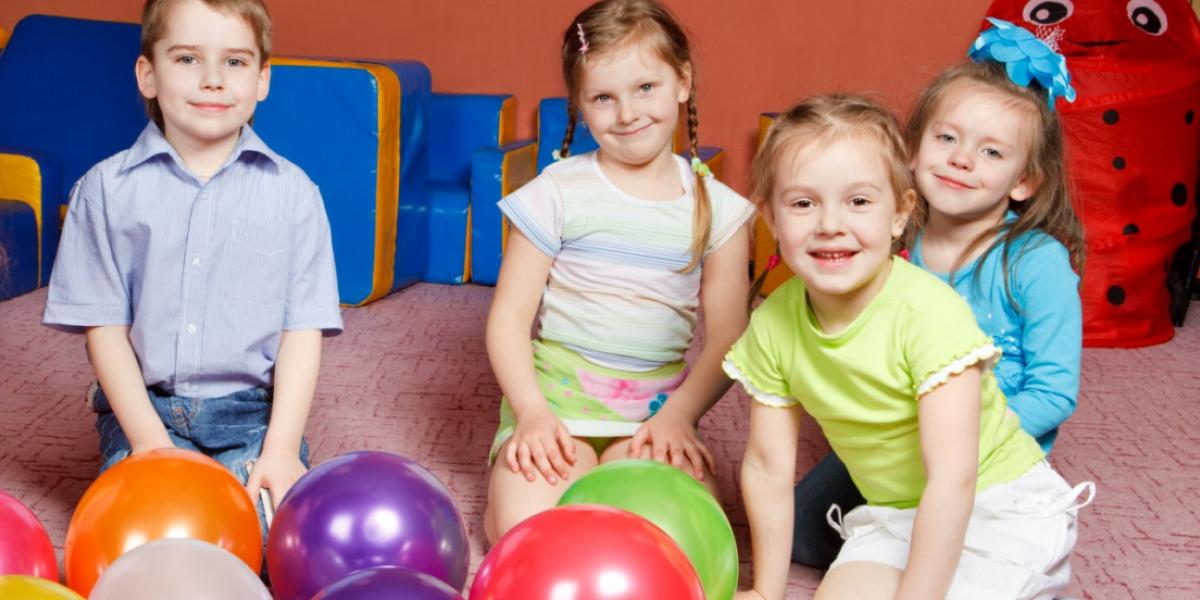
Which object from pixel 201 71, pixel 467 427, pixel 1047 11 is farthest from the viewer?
pixel 1047 11

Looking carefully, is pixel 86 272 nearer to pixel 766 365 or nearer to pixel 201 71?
pixel 201 71

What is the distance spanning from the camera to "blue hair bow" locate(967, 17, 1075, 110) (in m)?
1.52

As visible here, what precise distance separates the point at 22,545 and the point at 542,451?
61 cm

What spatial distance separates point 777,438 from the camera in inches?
54.5

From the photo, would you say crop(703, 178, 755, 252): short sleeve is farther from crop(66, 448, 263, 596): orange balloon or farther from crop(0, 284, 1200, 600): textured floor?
crop(66, 448, 263, 596): orange balloon

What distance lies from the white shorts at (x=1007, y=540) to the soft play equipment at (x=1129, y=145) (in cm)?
148

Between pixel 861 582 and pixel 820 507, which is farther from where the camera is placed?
pixel 820 507

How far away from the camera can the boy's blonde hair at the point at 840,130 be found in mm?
1240

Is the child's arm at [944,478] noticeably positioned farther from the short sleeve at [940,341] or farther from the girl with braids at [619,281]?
the girl with braids at [619,281]

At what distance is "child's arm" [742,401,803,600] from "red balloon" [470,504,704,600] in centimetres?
28

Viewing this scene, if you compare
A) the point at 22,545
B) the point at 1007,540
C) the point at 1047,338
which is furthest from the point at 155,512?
the point at 1047,338

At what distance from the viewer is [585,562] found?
3.50ft

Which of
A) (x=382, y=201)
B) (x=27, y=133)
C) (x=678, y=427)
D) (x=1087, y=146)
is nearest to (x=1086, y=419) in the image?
(x=1087, y=146)

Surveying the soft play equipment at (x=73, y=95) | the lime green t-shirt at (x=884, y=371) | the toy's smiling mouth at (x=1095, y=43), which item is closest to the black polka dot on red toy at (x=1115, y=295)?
the toy's smiling mouth at (x=1095, y=43)
